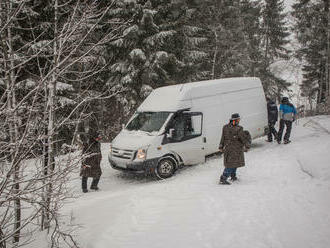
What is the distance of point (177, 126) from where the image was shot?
28.3 ft

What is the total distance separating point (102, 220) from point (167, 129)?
3.79 metres

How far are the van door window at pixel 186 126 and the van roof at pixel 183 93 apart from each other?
32cm

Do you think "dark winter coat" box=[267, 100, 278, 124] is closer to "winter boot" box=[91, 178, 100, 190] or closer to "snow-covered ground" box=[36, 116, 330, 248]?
"snow-covered ground" box=[36, 116, 330, 248]

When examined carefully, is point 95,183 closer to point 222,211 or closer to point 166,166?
point 166,166

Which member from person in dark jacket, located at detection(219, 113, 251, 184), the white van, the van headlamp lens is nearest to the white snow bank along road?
person in dark jacket, located at detection(219, 113, 251, 184)

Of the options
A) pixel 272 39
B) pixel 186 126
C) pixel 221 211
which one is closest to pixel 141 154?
pixel 186 126

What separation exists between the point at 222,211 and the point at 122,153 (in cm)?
385

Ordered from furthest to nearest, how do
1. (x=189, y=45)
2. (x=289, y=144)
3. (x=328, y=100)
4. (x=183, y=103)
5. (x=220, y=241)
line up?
(x=189, y=45), (x=328, y=100), (x=289, y=144), (x=183, y=103), (x=220, y=241)

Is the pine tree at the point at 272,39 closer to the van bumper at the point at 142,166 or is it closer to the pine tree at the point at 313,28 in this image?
the pine tree at the point at 313,28

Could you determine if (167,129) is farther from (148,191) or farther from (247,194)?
(247,194)

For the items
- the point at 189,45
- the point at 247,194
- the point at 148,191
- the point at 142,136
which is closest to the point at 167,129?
the point at 142,136

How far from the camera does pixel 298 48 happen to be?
2088 centimetres

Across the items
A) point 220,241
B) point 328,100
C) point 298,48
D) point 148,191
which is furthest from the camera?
point 298,48

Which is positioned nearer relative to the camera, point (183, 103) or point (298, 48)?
point (183, 103)
